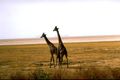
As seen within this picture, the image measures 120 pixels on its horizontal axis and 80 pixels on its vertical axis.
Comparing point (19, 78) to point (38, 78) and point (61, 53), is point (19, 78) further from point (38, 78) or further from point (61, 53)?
point (61, 53)

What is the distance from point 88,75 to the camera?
9328mm

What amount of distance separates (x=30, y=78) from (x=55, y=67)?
546cm

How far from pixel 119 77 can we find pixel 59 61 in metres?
5.34

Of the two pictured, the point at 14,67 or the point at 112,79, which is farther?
the point at 14,67

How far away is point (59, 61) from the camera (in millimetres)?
14328

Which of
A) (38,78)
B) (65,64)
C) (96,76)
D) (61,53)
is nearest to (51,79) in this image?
(38,78)

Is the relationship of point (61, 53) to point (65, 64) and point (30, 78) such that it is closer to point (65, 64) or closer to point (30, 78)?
point (65, 64)

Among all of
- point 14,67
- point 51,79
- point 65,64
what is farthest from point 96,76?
point 14,67

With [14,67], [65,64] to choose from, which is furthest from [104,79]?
[14,67]

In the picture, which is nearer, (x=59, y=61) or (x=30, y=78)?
(x=30, y=78)

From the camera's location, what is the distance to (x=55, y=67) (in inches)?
578

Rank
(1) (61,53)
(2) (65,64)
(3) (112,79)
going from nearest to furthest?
(3) (112,79) < (1) (61,53) < (2) (65,64)

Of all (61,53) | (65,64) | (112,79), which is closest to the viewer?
(112,79)

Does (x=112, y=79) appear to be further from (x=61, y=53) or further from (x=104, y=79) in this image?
(x=61, y=53)
